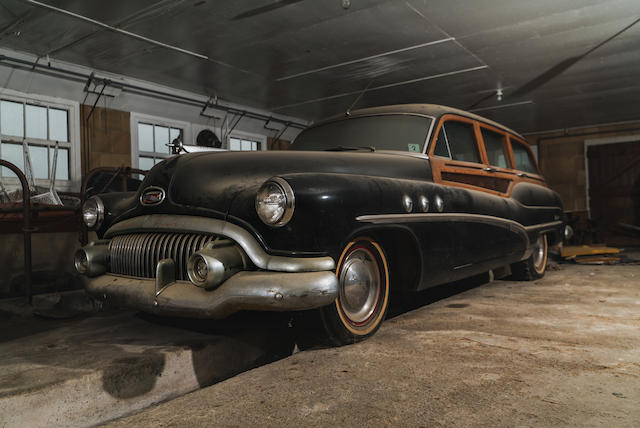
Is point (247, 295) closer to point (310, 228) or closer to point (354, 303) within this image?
point (310, 228)

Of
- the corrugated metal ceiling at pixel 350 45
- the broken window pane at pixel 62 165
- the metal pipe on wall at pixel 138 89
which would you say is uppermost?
the corrugated metal ceiling at pixel 350 45

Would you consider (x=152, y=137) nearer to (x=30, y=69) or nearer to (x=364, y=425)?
(x=30, y=69)

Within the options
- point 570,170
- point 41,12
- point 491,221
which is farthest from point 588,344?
point 570,170

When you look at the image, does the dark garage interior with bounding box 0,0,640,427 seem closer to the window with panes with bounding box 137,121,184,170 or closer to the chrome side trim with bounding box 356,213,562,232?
the chrome side trim with bounding box 356,213,562,232

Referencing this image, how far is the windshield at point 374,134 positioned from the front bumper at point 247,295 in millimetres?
1465

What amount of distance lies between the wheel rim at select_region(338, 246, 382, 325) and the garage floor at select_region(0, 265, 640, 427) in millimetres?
187

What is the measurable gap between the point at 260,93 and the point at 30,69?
3.61 meters

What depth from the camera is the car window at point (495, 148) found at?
4.49 m

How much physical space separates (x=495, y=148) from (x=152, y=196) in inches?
132

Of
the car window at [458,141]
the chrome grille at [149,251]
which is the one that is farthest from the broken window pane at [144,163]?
the car window at [458,141]

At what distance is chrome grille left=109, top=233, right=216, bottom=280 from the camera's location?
8.02 feet

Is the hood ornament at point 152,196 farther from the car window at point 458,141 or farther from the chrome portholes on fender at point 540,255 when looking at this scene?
the chrome portholes on fender at point 540,255

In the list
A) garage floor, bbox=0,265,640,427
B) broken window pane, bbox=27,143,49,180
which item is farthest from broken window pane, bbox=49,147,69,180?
garage floor, bbox=0,265,640,427

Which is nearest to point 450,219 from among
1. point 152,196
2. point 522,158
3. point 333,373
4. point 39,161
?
point 333,373
